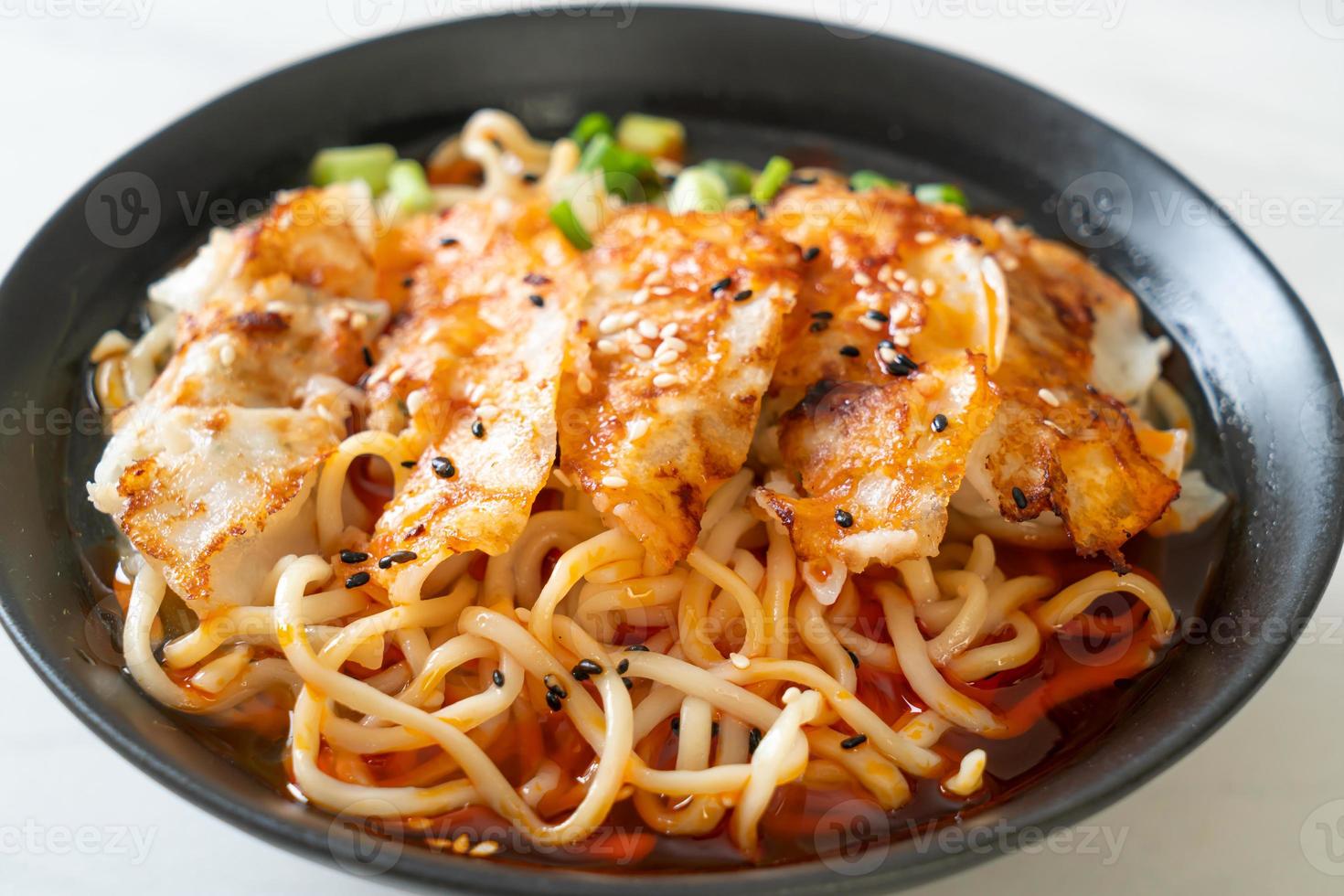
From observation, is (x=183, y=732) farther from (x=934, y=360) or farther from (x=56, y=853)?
(x=934, y=360)

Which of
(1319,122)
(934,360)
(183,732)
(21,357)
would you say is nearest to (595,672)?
(183,732)

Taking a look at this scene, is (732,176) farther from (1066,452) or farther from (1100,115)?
(1100,115)

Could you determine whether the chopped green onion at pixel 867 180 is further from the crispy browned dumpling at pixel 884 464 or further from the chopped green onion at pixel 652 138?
the crispy browned dumpling at pixel 884 464

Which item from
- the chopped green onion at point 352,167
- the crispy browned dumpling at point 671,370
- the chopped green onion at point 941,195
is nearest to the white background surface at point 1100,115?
the chopped green onion at point 352,167

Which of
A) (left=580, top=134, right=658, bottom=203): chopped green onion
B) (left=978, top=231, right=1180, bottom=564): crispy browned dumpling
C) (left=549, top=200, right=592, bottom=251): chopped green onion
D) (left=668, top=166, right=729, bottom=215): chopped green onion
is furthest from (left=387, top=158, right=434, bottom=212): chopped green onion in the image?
(left=978, top=231, right=1180, bottom=564): crispy browned dumpling

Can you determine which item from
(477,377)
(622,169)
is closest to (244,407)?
(477,377)

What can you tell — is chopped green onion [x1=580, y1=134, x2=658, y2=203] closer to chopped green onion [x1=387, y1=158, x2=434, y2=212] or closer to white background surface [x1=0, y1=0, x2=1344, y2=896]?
chopped green onion [x1=387, y1=158, x2=434, y2=212]
